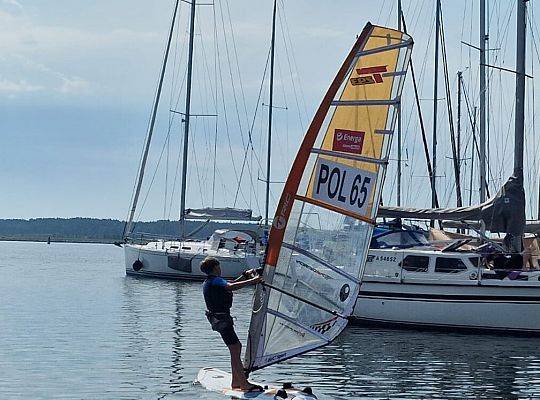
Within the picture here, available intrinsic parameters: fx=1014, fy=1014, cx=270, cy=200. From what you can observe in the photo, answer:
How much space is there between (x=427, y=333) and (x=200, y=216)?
79.1 feet

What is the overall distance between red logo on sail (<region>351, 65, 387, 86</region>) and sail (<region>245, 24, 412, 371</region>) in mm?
13

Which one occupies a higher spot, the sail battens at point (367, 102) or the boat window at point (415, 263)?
the sail battens at point (367, 102)

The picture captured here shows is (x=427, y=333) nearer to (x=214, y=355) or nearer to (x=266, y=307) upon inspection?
(x=214, y=355)

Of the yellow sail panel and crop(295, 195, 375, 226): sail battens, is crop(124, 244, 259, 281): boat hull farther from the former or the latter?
the yellow sail panel

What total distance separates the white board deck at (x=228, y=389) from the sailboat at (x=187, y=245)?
27544 millimetres

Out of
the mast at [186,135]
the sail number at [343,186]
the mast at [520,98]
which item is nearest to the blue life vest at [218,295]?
the sail number at [343,186]

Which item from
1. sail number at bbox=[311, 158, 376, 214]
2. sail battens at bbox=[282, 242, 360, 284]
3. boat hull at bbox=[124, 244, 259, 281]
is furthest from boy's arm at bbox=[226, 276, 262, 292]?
boat hull at bbox=[124, 244, 259, 281]

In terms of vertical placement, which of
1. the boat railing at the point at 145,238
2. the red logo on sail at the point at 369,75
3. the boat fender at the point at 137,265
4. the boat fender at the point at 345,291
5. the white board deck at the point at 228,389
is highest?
the red logo on sail at the point at 369,75

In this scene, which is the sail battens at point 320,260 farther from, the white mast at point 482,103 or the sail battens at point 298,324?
the white mast at point 482,103

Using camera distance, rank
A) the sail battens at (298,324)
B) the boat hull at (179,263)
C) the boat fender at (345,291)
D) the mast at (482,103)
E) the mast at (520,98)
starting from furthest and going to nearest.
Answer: the boat hull at (179,263) < the mast at (482,103) < the mast at (520,98) < the boat fender at (345,291) < the sail battens at (298,324)

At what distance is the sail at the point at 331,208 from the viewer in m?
13.4

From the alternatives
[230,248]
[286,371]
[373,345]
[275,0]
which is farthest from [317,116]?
[275,0]

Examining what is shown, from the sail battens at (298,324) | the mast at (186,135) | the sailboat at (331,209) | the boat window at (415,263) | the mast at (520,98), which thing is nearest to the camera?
the sailboat at (331,209)

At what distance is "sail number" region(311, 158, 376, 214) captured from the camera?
1350 cm
